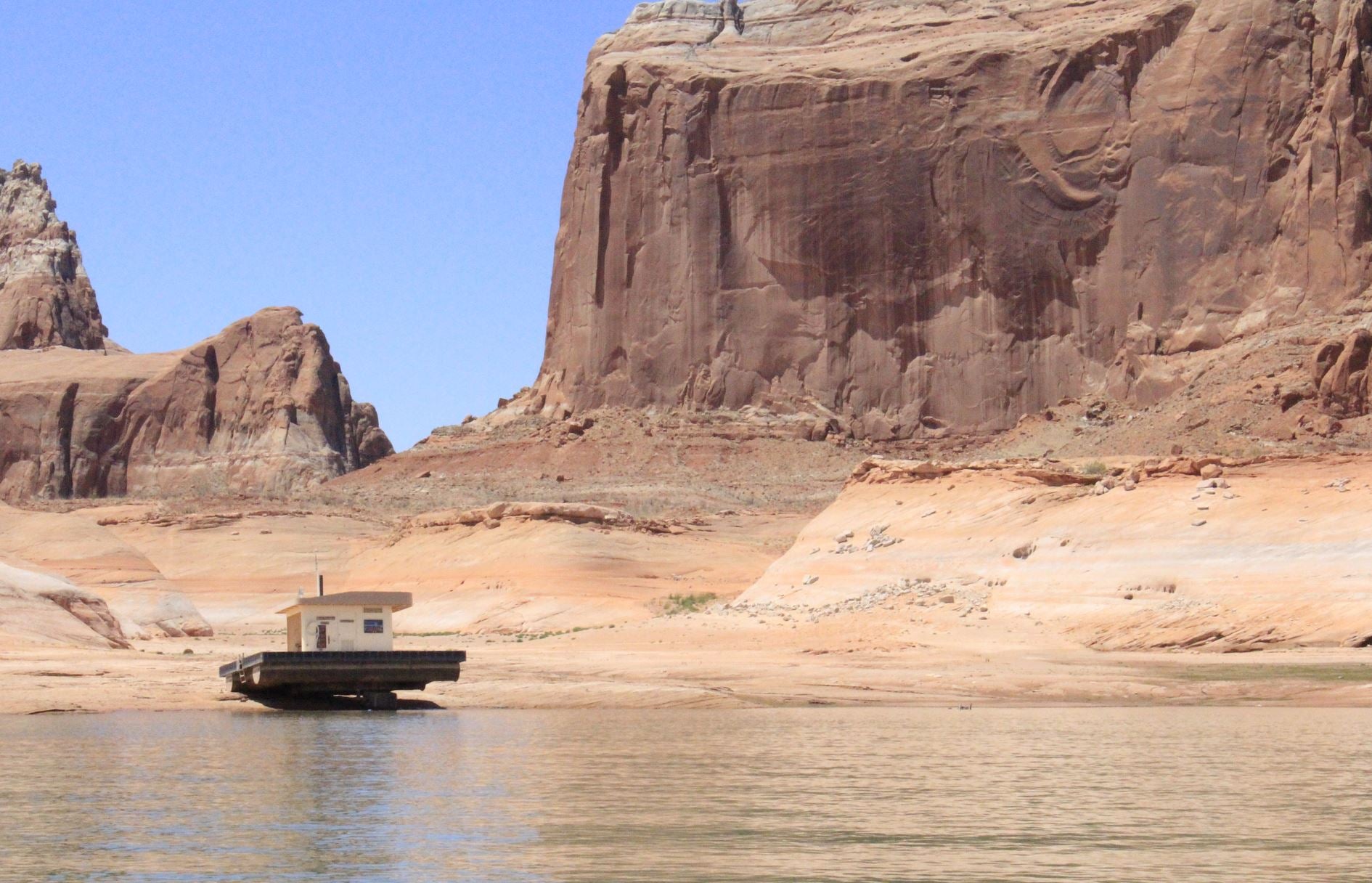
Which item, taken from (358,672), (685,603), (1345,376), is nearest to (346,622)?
(358,672)

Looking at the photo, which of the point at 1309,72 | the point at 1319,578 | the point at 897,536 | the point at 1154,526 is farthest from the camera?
the point at 1309,72

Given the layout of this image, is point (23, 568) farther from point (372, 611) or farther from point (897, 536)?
point (897, 536)

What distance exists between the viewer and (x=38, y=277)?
468ft

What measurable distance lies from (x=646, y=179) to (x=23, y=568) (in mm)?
64592

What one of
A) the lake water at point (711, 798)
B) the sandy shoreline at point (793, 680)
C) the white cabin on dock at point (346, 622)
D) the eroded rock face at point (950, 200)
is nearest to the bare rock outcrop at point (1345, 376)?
the eroded rock face at point (950, 200)

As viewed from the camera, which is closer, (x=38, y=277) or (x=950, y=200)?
(x=950, y=200)

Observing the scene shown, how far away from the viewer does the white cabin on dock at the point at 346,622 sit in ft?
103

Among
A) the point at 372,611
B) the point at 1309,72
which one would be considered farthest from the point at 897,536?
the point at 1309,72

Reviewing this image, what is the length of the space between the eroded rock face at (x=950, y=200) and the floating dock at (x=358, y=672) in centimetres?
5733

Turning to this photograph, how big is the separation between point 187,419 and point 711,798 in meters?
108

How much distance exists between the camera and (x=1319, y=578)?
33.5 meters

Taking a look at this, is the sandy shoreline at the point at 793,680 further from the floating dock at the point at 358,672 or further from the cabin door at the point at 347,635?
the cabin door at the point at 347,635

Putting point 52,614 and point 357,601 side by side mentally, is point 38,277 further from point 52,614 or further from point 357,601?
point 357,601

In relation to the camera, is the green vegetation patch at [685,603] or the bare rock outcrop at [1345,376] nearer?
the green vegetation patch at [685,603]
